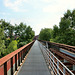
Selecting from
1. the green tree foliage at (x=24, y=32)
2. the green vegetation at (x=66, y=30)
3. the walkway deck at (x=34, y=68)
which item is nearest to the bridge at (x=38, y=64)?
the walkway deck at (x=34, y=68)

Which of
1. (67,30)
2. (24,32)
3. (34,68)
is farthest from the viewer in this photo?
(24,32)

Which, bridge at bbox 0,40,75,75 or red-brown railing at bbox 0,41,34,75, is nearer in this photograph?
red-brown railing at bbox 0,41,34,75

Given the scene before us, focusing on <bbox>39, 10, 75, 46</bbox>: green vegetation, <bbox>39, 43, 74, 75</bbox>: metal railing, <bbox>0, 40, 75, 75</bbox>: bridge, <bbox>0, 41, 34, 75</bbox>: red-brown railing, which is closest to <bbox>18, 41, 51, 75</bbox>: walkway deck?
<bbox>0, 40, 75, 75</bbox>: bridge

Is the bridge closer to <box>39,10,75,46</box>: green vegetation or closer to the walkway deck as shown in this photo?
the walkway deck

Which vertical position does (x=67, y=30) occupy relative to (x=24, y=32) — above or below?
below

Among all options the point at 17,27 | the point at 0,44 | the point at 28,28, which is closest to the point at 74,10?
the point at 0,44

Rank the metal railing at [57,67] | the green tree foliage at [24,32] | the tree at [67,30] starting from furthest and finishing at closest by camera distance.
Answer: the green tree foliage at [24,32] → the tree at [67,30] → the metal railing at [57,67]

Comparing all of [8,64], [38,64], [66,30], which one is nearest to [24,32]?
[66,30]

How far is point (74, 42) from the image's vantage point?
22.2 m

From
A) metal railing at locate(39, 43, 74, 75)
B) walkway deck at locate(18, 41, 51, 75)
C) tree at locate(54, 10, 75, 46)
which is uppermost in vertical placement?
tree at locate(54, 10, 75, 46)

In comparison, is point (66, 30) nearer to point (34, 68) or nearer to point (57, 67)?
point (34, 68)

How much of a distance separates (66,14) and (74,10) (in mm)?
2563

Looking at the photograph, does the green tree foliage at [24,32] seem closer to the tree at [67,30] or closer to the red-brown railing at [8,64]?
the tree at [67,30]

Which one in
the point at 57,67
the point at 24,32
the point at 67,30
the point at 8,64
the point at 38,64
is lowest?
the point at 38,64
